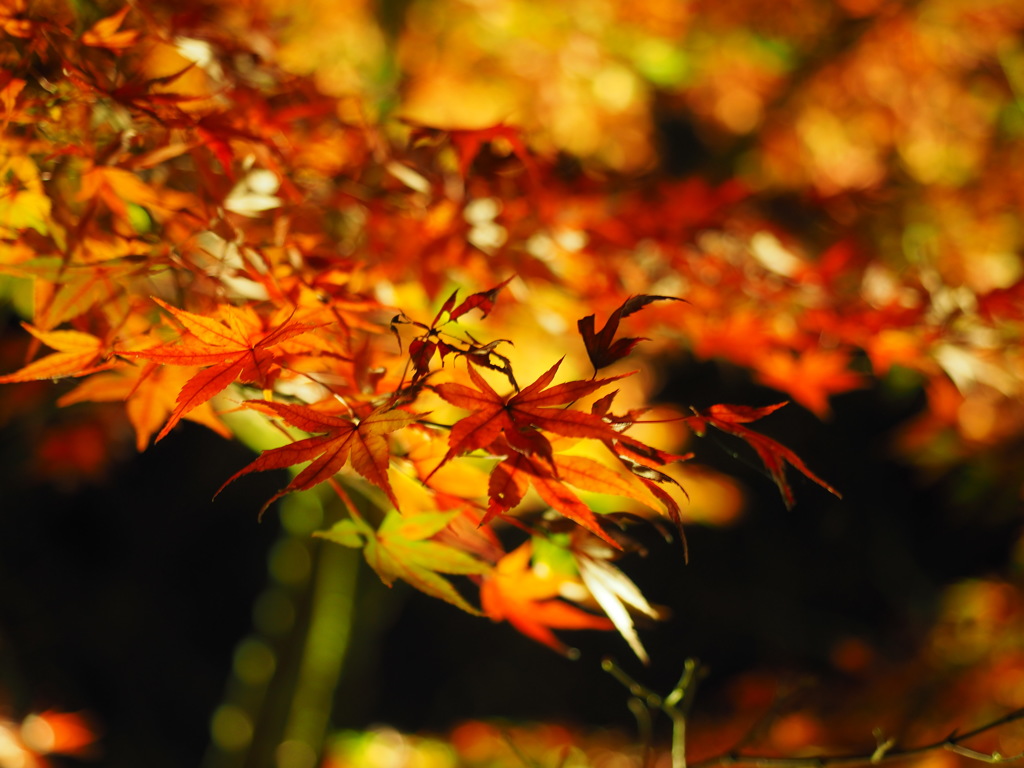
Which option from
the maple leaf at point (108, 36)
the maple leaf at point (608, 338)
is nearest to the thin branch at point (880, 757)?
the maple leaf at point (608, 338)

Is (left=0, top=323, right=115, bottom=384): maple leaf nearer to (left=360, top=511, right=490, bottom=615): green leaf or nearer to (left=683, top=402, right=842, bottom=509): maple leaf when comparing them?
(left=360, top=511, right=490, bottom=615): green leaf

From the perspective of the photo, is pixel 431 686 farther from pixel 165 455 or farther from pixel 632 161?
pixel 632 161

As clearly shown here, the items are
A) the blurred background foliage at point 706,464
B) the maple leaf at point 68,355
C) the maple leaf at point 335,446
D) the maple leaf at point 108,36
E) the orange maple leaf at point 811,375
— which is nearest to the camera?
the maple leaf at point 335,446

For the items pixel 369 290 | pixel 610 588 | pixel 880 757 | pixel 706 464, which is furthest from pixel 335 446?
pixel 706 464

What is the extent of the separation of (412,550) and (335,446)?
0.16m

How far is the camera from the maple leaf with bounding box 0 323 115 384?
59cm

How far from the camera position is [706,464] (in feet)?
11.6

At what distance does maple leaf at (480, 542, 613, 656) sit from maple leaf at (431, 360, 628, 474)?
29 cm

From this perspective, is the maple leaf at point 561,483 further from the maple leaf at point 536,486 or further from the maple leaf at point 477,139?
the maple leaf at point 477,139

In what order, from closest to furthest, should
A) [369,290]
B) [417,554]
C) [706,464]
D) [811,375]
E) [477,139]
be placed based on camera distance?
[417,554], [477,139], [369,290], [811,375], [706,464]

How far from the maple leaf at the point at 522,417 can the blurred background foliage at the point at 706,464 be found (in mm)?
483

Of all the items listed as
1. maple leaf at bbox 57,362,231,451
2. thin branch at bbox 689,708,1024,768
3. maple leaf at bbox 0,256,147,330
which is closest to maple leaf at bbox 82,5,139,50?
maple leaf at bbox 0,256,147,330

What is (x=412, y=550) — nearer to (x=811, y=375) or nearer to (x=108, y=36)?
(x=108, y=36)

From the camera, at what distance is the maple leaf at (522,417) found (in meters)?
0.48
